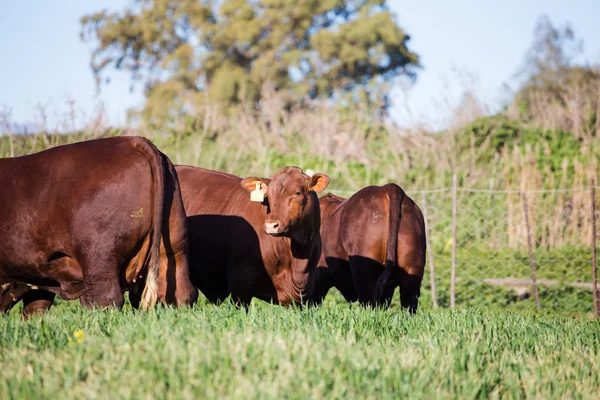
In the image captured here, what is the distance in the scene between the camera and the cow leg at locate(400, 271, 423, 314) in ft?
25.6

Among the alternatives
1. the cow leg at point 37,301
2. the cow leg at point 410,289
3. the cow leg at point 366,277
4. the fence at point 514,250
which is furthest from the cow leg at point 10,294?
the fence at point 514,250

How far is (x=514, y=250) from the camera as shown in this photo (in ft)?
44.5

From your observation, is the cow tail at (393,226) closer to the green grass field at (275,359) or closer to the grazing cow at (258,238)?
the grazing cow at (258,238)

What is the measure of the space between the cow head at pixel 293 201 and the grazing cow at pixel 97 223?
107 centimetres

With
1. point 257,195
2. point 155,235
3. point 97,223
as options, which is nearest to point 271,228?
point 257,195

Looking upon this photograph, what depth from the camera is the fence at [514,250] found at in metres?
12.0

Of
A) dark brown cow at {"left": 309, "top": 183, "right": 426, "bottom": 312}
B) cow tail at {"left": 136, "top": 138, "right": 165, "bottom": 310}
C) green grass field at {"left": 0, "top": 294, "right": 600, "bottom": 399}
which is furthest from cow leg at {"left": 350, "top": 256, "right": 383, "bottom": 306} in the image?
cow tail at {"left": 136, "top": 138, "right": 165, "bottom": 310}

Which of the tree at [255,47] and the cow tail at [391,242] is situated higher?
the tree at [255,47]

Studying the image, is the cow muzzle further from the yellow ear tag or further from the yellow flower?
the yellow flower

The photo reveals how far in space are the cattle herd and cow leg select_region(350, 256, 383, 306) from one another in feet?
0.04

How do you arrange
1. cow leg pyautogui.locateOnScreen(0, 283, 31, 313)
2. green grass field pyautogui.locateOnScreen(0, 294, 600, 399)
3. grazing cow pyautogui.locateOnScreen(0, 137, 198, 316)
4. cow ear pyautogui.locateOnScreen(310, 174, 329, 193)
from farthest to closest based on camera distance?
cow ear pyautogui.locateOnScreen(310, 174, 329, 193) → cow leg pyautogui.locateOnScreen(0, 283, 31, 313) → grazing cow pyautogui.locateOnScreen(0, 137, 198, 316) → green grass field pyautogui.locateOnScreen(0, 294, 600, 399)

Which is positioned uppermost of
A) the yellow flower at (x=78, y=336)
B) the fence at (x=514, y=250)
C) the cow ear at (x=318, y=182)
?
the cow ear at (x=318, y=182)

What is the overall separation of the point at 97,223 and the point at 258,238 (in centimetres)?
202

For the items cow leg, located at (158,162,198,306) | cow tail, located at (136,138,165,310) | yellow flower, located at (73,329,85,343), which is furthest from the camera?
cow leg, located at (158,162,198,306)
